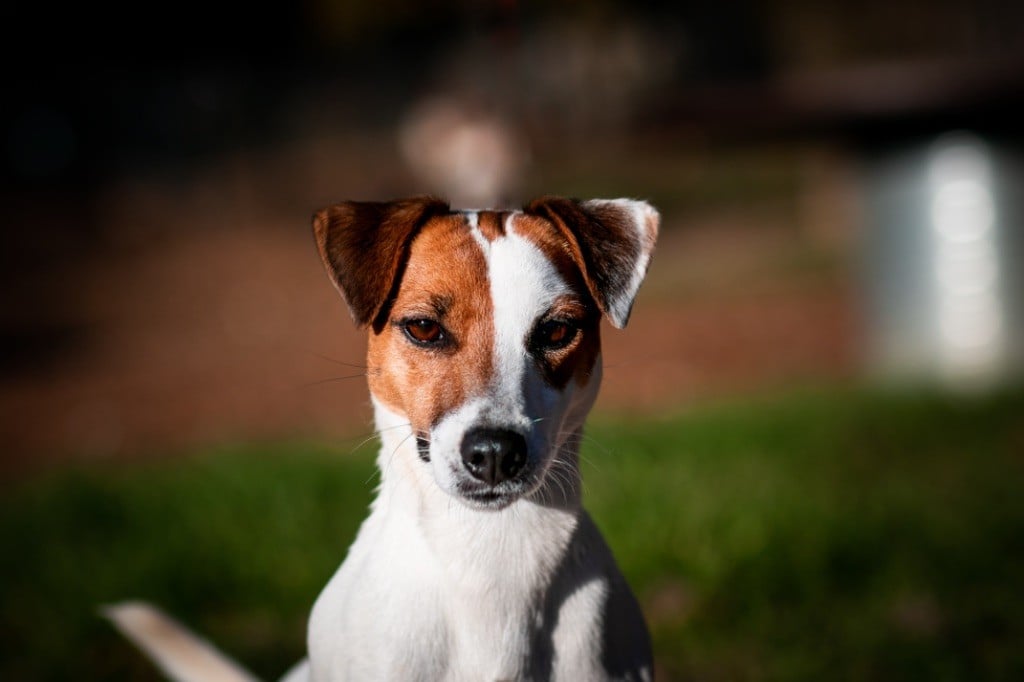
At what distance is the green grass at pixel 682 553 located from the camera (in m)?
4.32

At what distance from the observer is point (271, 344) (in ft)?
42.3

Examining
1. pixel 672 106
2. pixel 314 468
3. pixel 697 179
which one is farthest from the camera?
pixel 697 179

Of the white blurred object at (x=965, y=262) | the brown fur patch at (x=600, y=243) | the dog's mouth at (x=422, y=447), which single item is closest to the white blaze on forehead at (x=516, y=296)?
the brown fur patch at (x=600, y=243)

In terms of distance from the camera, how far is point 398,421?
2713 mm

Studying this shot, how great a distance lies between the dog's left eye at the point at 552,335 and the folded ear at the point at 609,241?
13cm

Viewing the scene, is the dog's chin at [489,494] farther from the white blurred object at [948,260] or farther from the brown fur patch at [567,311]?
the white blurred object at [948,260]

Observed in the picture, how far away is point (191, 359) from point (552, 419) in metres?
10.4

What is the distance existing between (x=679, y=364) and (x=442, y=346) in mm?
8528

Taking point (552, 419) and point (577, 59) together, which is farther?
point (577, 59)

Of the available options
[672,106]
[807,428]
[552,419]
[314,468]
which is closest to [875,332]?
[807,428]

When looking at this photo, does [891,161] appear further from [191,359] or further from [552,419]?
[191,359]

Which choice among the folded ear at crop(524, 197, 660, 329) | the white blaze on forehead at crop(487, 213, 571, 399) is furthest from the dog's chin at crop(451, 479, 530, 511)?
the folded ear at crop(524, 197, 660, 329)

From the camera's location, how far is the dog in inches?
98.0

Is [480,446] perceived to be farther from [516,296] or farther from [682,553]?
[682,553]
